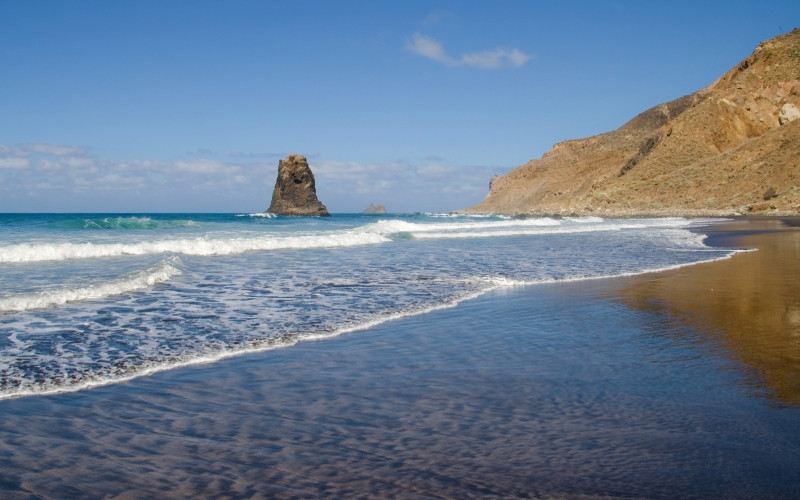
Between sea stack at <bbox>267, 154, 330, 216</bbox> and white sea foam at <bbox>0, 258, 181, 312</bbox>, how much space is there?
78144 mm

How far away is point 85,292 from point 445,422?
7187 mm

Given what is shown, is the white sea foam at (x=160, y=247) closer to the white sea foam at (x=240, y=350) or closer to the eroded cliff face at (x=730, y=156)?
the white sea foam at (x=240, y=350)

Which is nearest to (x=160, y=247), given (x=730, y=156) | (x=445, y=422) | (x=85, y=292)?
(x=85, y=292)

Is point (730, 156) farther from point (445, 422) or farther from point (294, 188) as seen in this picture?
point (445, 422)

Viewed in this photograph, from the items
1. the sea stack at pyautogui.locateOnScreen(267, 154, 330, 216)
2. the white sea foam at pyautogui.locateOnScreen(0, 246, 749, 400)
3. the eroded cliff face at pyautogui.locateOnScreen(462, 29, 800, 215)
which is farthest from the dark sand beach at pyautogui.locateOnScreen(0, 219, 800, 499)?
the sea stack at pyautogui.locateOnScreen(267, 154, 330, 216)

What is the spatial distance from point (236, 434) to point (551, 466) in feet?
5.51

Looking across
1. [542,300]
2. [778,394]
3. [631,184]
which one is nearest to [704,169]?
[631,184]

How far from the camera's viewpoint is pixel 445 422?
3523mm

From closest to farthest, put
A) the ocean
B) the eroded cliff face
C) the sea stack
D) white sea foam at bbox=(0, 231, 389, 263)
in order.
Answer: the ocean → white sea foam at bbox=(0, 231, 389, 263) → the eroded cliff face → the sea stack

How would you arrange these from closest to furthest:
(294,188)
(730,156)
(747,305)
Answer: (747,305)
(730,156)
(294,188)

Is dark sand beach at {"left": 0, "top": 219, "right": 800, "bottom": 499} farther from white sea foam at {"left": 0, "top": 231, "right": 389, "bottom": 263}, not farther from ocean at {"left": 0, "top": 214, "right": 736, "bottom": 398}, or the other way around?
white sea foam at {"left": 0, "top": 231, "right": 389, "bottom": 263}

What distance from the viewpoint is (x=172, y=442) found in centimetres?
327

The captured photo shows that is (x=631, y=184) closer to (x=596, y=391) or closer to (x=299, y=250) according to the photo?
(x=299, y=250)

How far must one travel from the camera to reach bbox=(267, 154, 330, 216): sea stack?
8819cm
